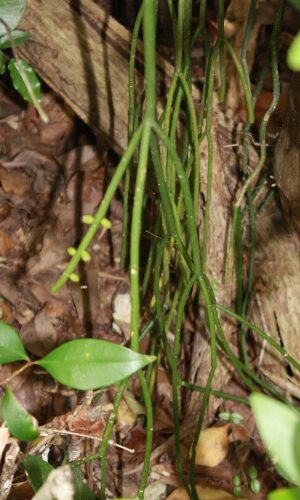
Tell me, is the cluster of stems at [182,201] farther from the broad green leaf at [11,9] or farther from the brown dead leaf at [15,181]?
the brown dead leaf at [15,181]

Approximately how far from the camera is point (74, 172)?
1668 mm

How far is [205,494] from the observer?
116cm

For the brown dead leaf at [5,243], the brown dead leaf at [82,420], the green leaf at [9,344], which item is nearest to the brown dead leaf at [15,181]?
the brown dead leaf at [5,243]

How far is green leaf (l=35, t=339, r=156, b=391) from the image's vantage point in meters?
0.53

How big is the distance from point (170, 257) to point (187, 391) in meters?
0.33

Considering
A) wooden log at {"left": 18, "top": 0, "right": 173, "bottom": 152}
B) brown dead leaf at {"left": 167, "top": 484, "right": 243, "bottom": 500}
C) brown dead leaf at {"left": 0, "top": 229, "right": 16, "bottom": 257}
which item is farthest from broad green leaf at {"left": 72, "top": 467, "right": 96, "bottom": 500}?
brown dead leaf at {"left": 0, "top": 229, "right": 16, "bottom": 257}

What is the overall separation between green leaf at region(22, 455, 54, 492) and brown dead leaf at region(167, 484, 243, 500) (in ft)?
1.69

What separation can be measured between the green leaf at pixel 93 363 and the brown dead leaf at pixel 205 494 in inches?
28.5

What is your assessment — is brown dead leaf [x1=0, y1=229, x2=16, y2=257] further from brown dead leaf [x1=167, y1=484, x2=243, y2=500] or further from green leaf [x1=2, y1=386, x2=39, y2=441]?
green leaf [x1=2, y1=386, x2=39, y2=441]

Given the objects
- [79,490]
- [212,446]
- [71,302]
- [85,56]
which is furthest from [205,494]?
[85,56]

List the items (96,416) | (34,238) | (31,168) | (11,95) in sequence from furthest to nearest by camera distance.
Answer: (11,95)
(31,168)
(34,238)
(96,416)

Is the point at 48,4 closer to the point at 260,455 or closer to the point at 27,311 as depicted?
the point at 27,311

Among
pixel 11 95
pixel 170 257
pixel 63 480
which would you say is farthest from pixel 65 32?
pixel 63 480

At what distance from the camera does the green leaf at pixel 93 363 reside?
526mm
